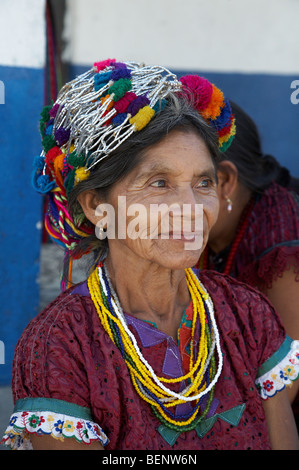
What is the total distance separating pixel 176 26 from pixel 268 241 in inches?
95.4

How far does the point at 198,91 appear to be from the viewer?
2.13 m

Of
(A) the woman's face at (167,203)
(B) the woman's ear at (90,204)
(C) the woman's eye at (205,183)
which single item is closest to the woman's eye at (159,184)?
(A) the woman's face at (167,203)

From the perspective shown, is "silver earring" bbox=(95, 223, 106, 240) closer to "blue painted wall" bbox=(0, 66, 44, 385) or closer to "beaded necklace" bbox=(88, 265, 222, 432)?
"beaded necklace" bbox=(88, 265, 222, 432)

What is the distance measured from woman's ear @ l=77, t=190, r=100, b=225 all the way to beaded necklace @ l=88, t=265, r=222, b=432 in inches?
7.8

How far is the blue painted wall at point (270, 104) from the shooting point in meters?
4.78

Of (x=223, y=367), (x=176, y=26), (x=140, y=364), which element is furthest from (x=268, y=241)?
(x=176, y=26)

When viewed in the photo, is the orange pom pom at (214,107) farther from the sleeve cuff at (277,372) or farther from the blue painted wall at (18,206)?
the blue painted wall at (18,206)

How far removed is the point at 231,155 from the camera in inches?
121

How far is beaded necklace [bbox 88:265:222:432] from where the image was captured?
6.55 ft

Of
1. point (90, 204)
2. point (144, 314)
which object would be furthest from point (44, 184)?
point (144, 314)

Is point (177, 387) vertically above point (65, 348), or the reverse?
point (65, 348)

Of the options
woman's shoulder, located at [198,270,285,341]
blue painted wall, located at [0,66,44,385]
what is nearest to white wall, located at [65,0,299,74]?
blue painted wall, located at [0,66,44,385]
